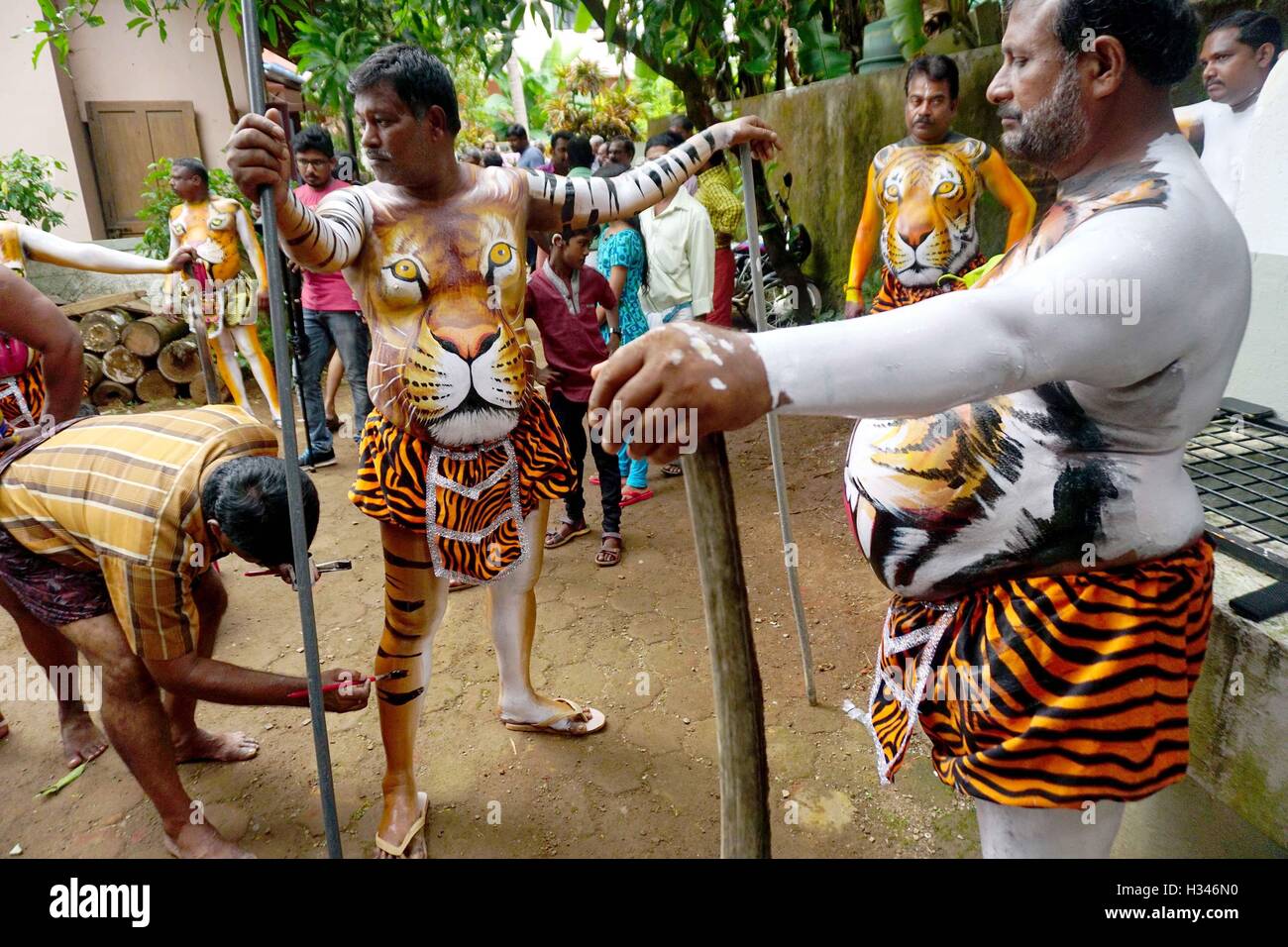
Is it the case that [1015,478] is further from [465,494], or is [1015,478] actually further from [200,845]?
[200,845]

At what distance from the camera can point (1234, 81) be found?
312 cm

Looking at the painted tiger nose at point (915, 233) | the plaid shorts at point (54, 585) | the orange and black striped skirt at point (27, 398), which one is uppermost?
the painted tiger nose at point (915, 233)

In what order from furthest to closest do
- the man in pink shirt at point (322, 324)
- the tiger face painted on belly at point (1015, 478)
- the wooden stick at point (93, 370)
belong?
the wooden stick at point (93, 370) < the man in pink shirt at point (322, 324) < the tiger face painted on belly at point (1015, 478)

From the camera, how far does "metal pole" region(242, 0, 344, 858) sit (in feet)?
Answer: 4.77

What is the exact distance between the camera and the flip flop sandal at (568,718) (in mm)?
2930

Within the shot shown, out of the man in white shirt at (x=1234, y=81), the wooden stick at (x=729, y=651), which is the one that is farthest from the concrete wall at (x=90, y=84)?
the wooden stick at (x=729, y=651)

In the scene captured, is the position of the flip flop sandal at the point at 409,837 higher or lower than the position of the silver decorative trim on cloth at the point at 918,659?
lower

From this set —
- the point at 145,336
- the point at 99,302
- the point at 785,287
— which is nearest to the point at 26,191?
the point at 99,302

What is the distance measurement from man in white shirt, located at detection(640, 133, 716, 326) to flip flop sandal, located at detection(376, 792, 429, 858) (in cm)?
316

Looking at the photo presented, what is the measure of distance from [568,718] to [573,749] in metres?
0.11

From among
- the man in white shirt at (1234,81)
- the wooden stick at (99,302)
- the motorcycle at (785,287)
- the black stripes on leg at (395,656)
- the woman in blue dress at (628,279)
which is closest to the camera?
the black stripes on leg at (395,656)

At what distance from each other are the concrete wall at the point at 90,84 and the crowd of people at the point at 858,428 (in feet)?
21.5

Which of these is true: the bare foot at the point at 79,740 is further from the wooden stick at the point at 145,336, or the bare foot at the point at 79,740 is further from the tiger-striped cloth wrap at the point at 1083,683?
the wooden stick at the point at 145,336

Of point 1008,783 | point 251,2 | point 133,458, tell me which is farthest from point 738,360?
point 133,458
